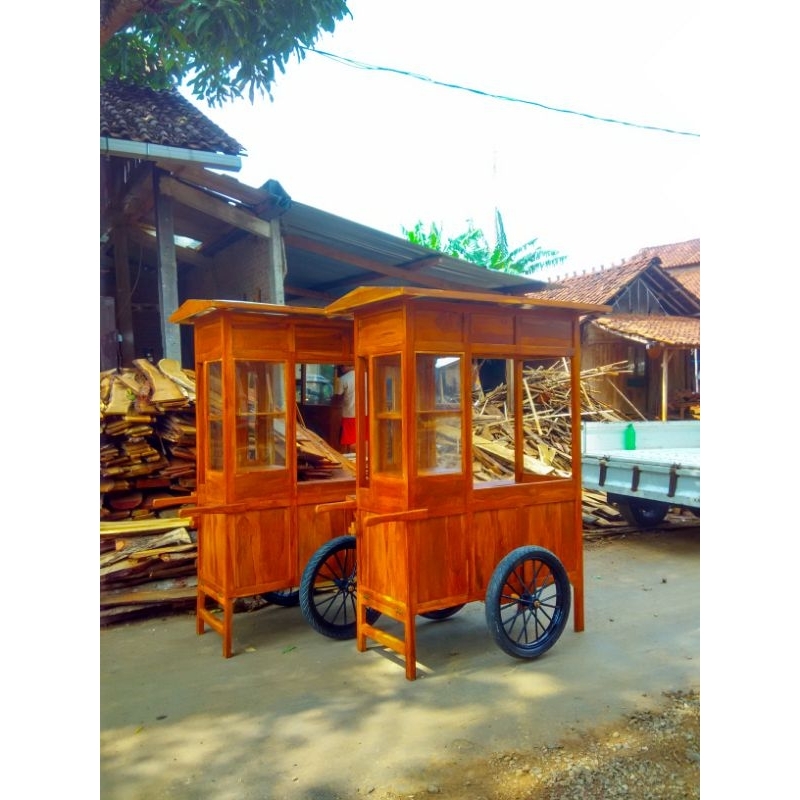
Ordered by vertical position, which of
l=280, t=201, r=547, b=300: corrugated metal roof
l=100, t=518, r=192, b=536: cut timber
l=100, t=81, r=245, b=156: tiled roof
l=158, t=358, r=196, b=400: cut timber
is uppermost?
l=100, t=81, r=245, b=156: tiled roof

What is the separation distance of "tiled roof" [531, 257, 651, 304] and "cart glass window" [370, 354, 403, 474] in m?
12.3

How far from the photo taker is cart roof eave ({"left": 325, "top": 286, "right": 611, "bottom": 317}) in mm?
3809

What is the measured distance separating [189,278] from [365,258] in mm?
3601

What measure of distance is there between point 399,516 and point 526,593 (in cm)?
108

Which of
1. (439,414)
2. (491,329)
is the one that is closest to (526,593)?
(439,414)

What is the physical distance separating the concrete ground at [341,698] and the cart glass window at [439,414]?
1.24 metres

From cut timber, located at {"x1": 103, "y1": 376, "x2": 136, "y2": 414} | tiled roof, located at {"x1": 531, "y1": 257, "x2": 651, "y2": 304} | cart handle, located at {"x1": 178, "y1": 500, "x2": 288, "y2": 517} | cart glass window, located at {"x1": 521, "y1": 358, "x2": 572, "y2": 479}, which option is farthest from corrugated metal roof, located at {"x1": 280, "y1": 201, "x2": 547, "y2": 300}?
tiled roof, located at {"x1": 531, "y1": 257, "x2": 651, "y2": 304}

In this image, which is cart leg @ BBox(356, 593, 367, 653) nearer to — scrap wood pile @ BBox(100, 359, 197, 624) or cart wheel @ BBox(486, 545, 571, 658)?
cart wheel @ BBox(486, 545, 571, 658)

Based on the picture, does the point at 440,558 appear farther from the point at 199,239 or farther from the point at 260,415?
the point at 199,239

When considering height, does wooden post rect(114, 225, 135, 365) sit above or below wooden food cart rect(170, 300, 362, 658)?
above

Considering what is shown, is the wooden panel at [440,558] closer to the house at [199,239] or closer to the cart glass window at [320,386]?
the cart glass window at [320,386]

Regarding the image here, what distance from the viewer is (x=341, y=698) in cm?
369

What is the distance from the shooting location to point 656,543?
7.61 metres

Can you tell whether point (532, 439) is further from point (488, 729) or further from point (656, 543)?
point (488, 729)
